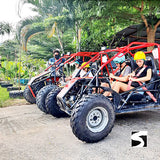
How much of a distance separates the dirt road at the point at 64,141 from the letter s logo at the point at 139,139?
6 cm

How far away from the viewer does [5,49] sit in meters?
26.0

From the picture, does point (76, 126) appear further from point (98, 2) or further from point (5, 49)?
point (5, 49)

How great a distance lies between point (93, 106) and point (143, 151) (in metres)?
0.91

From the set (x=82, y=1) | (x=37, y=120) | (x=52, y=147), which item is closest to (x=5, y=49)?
(x=82, y=1)

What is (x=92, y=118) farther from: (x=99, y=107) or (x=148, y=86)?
(x=148, y=86)

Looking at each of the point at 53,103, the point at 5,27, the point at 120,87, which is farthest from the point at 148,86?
the point at 5,27

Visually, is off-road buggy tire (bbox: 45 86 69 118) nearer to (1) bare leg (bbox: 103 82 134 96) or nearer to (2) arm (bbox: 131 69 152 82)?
(1) bare leg (bbox: 103 82 134 96)

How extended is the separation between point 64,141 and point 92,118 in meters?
0.57

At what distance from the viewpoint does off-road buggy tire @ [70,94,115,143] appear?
2781 millimetres

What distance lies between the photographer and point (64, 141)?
3.02m

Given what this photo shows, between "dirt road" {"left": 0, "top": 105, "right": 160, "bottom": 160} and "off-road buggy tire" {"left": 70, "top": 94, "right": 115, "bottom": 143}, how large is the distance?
0.50ft

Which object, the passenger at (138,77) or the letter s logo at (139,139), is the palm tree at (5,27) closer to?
the passenger at (138,77)

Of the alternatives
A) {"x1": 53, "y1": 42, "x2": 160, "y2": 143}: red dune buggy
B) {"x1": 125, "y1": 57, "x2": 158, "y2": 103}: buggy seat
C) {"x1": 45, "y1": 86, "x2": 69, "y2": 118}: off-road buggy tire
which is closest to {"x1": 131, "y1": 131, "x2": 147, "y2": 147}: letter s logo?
{"x1": 53, "y1": 42, "x2": 160, "y2": 143}: red dune buggy

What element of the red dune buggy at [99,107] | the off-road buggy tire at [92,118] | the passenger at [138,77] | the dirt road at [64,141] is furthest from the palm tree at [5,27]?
the off-road buggy tire at [92,118]
